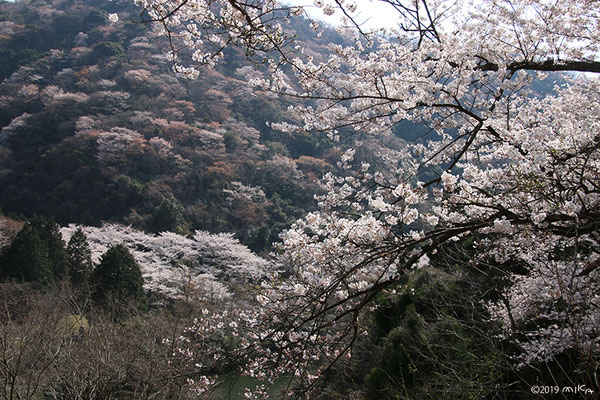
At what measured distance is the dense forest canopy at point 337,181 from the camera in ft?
7.93

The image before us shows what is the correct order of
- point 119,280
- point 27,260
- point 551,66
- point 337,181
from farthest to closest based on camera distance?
1. point 119,280
2. point 27,260
3. point 337,181
4. point 551,66

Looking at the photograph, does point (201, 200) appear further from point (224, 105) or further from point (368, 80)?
point (368, 80)

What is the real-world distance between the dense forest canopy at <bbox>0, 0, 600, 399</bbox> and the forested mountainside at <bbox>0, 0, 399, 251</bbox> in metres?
0.14

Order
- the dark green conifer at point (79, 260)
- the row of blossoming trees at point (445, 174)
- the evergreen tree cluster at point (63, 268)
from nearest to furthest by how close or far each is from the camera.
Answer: the row of blossoming trees at point (445, 174), the evergreen tree cluster at point (63, 268), the dark green conifer at point (79, 260)

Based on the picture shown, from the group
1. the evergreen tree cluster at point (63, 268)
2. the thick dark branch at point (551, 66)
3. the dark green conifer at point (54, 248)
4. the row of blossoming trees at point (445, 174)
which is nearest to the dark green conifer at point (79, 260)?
the evergreen tree cluster at point (63, 268)

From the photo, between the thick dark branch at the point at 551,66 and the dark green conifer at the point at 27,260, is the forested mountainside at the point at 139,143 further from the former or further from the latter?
the thick dark branch at the point at 551,66

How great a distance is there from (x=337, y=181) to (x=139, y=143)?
757 inches

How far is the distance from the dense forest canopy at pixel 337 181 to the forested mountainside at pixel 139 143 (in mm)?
139

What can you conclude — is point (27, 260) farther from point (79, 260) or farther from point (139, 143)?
point (139, 143)

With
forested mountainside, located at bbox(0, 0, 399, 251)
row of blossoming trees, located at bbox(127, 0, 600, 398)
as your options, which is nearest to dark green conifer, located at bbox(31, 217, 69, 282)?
forested mountainside, located at bbox(0, 0, 399, 251)

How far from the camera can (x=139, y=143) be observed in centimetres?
2088

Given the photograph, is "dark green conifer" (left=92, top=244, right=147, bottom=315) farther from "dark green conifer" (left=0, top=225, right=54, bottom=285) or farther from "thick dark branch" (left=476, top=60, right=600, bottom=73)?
"thick dark branch" (left=476, top=60, right=600, bottom=73)

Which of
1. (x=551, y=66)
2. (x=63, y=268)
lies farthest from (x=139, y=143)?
(x=551, y=66)

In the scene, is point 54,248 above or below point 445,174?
below
